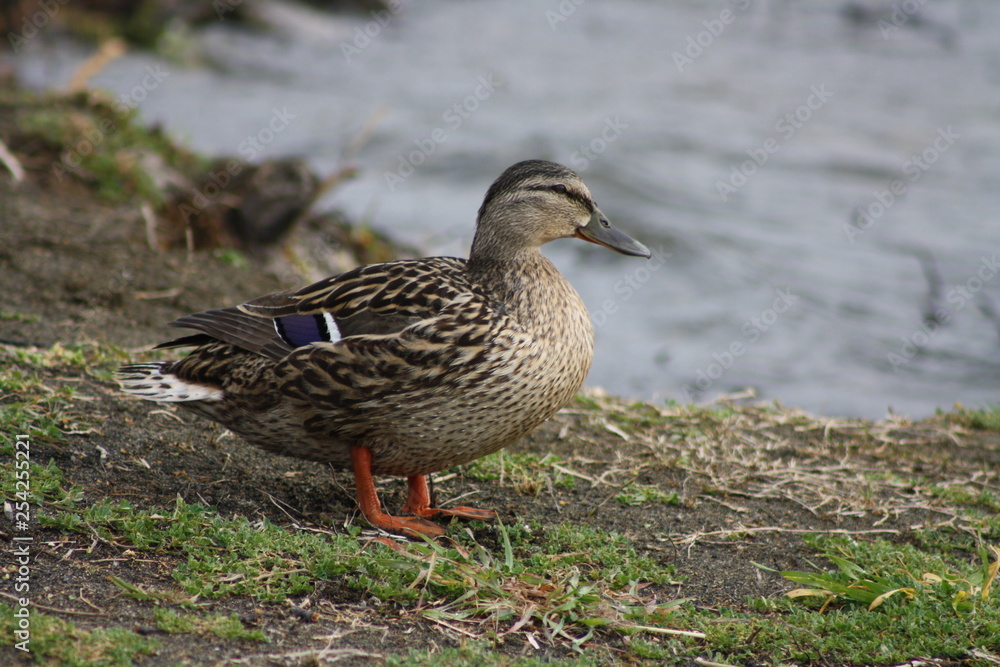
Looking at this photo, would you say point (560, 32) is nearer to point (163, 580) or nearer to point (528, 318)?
point (528, 318)

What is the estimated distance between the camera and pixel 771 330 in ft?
29.9

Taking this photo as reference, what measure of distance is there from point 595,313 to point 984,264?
Answer: 3.96 metres

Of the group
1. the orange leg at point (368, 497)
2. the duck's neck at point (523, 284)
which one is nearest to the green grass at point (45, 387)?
the orange leg at point (368, 497)

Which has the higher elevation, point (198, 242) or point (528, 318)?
point (528, 318)

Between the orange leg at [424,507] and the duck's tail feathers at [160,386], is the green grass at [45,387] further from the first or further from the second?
the orange leg at [424,507]

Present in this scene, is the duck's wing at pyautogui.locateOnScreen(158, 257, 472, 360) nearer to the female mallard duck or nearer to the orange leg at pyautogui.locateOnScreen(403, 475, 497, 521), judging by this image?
the female mallard duck

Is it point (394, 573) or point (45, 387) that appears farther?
point (45, 387)

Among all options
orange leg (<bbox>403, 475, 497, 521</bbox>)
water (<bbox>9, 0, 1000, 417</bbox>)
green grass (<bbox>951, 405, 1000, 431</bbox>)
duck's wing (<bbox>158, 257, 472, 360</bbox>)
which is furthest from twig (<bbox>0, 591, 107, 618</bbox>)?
green grass (<bbox>951, 405, 1000, 431</bbox>)

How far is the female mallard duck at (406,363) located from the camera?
3896 mm

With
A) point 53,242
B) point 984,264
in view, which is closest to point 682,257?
point 984,264

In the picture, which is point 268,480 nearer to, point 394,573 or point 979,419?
point 394,573

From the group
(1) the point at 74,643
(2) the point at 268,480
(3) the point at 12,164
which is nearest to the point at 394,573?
(1) the point at 74,643

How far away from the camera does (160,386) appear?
4.21 m

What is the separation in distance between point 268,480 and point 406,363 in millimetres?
928
